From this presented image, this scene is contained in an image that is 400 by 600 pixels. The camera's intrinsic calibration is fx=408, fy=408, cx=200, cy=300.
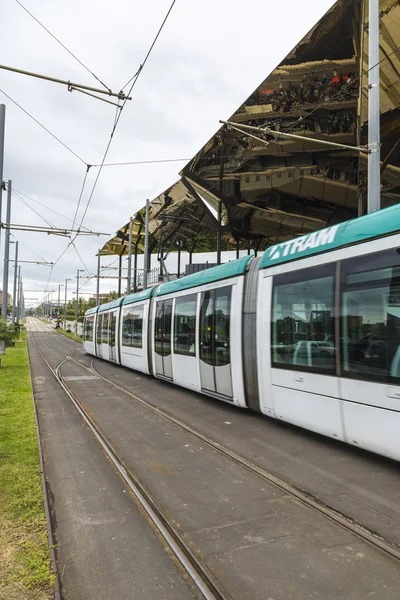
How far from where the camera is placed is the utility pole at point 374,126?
8156mm

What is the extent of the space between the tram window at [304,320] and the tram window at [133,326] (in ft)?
27.7

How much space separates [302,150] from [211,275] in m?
12.5

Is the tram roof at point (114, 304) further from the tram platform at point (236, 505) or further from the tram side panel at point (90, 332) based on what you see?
the tram platform at point (236, 505)

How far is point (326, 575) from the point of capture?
3025 millimetres

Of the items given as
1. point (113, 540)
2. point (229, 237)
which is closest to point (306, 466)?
point (113, 540)

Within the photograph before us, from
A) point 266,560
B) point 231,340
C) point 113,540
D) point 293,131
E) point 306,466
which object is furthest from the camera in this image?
point 293,131

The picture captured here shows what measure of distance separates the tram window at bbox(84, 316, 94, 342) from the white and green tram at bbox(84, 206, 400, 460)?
52.4 ft

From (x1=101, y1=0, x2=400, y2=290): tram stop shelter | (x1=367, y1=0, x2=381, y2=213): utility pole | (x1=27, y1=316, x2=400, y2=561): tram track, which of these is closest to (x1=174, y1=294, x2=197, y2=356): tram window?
(x1=27, y1=316, x2=400, y2=561): tram track

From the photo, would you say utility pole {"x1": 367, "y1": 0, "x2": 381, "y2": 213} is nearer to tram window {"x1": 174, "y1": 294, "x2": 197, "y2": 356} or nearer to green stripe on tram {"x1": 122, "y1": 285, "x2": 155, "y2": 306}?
tram window {"x1": 174, "y1": 294, "x2": 197, "y2": 356}

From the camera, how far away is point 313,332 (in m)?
6.05

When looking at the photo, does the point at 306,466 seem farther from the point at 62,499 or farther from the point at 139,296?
the point at 139,296

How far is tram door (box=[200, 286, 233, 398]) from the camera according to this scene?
8.50 metres

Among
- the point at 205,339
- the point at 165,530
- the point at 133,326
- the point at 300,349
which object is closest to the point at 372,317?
the point at 300,349

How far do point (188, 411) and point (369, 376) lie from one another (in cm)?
483
